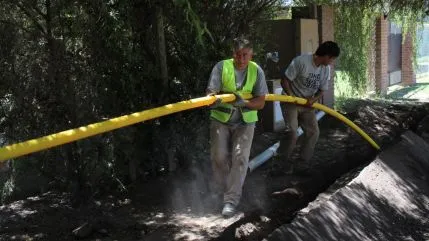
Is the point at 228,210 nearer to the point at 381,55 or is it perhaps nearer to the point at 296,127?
the point at 296,127

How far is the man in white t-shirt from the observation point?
6422 mm

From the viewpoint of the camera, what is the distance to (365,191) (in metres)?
6.32

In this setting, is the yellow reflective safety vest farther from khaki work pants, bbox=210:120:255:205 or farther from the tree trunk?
the tree trunk

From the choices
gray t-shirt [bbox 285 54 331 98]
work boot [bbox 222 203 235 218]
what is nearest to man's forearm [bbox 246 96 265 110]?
work boot [bbox 222 203 235 218]

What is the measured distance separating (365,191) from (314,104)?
1.22 meters

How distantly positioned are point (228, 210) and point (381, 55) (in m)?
12.3

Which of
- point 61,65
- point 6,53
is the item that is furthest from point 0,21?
point 61,65

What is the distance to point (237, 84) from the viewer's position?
205 inches

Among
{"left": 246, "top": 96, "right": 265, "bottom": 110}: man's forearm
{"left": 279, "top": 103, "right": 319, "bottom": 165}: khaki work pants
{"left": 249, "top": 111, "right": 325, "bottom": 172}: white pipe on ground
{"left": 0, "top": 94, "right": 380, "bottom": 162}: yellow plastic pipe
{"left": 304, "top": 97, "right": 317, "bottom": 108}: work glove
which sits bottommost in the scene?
{"left": 249, "top": 111, "right": 325, "bottom": 172}: white pipe on ground

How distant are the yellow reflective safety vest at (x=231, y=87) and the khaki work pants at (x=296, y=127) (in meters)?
1.42

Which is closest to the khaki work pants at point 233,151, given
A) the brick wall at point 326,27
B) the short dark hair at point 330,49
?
the short dark hair at point 330,49

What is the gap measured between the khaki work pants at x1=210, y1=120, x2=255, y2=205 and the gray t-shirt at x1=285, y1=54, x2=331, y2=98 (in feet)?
4.70

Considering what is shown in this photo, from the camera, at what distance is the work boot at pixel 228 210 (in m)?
5.28

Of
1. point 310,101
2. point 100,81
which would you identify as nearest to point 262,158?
point 310,101
